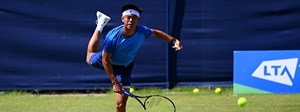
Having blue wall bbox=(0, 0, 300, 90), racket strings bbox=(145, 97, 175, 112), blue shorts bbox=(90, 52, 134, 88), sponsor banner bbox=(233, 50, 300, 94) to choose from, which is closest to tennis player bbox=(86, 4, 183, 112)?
blue shorts bbox=(90, 52, 134, 88)

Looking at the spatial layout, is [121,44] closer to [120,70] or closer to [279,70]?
[120,70]

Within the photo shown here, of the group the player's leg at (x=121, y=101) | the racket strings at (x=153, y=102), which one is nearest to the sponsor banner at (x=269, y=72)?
the racket strings at (x=153, y=102)

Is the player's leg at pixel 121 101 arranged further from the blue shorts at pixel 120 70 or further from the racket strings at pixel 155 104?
the racket strings at pixel 155 104

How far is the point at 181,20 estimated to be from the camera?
36.5 ft

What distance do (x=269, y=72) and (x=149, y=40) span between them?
2.31 metres

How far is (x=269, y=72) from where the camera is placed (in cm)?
1018

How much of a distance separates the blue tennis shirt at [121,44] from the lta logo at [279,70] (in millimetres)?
4116

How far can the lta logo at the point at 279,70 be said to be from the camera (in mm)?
10148

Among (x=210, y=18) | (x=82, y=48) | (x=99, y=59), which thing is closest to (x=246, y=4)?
(x=210, y=18)

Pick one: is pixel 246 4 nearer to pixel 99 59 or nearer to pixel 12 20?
pixel 12 20

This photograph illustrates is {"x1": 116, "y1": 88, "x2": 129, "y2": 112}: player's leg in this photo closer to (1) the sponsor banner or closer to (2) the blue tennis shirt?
(2) the blue tennis shirt

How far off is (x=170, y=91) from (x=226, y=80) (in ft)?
3.51

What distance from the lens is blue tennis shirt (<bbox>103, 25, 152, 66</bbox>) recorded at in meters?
6.19

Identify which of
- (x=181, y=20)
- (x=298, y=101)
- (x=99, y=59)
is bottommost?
(x=298, y=101)
